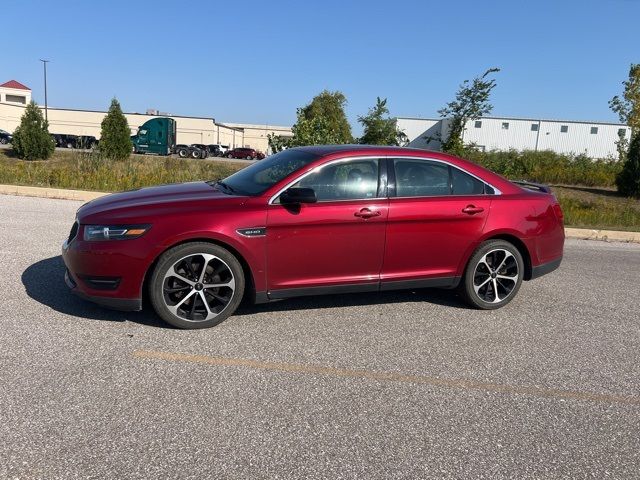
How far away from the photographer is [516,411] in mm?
3238

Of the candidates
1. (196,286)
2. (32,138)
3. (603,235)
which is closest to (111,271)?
(196,286)

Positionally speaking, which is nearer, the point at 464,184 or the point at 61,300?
the point at 61,300

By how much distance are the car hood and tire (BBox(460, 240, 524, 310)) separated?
2478 millimetres

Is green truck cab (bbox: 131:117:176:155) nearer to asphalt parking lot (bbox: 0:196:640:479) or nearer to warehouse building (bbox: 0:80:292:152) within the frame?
warehouse building (bbox: 0:80:292:152)

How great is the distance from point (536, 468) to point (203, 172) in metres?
16.4

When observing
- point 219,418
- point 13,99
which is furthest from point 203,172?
point 13,99

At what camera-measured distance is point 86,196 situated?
38.4 feet

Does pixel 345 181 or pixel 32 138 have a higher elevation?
pixel 32 138

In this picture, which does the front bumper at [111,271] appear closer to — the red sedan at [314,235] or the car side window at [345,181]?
the red sedan at [314,235]

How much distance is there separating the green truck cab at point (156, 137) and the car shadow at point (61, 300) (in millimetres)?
41857

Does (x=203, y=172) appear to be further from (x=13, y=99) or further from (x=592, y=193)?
(x=13, y=99)

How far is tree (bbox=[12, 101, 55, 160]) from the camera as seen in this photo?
89.7 ft

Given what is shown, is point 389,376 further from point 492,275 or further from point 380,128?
Answer: point 380,128

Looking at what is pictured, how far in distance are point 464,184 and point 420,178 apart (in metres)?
0.50
